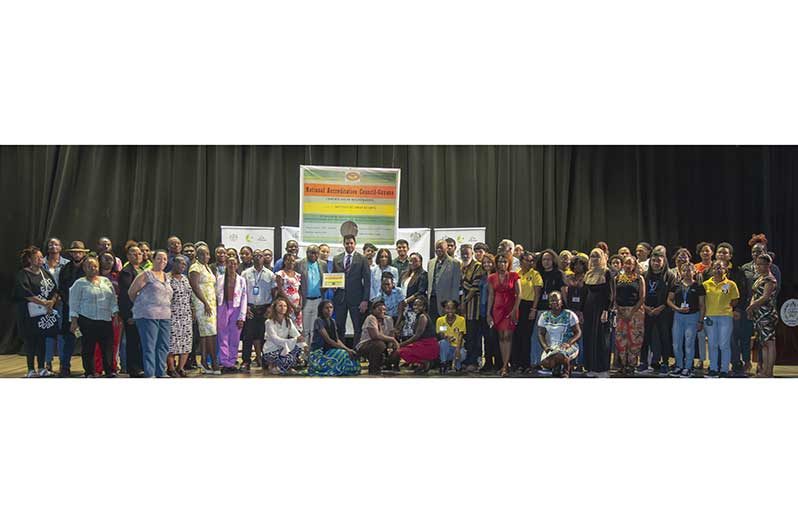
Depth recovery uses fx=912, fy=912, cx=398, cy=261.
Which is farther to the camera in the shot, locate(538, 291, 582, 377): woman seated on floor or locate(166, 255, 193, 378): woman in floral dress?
locate(538, 291, 582, 377): woman seated on floor

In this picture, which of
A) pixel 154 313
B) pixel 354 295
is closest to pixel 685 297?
pixel 354 295

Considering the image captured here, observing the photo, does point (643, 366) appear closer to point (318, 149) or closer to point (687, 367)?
point (687, 367)

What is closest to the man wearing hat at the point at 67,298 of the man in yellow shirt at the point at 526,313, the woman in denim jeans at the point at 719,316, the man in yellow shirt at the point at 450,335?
the man in yellow shirt at the point at 450,335

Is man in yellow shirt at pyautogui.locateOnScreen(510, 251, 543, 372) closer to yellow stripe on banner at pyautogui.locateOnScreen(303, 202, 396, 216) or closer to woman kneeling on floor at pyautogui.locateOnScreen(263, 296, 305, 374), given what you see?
yellow stripe on banner at pyautogui.locateOnScreen(303, 202, 396, 216)

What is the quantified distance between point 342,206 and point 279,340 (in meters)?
1.60

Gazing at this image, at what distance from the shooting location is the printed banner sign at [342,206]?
32.3 feet

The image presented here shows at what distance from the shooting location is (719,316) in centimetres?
948

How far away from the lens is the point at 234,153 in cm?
988

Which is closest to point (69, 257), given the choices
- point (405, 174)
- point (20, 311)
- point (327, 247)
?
point (20, 311)

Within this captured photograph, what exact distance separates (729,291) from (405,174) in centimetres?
363

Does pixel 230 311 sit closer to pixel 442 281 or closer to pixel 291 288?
pixel 291 288

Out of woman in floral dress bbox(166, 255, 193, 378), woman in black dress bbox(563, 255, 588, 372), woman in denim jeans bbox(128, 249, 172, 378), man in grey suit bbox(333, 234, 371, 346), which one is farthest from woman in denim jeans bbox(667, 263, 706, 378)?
woman in denim jeans bbox(128, 249, 172, 378)

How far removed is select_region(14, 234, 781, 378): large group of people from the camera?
948 cm

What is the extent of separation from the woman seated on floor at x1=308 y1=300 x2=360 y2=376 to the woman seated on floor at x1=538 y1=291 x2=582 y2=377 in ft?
6.48
